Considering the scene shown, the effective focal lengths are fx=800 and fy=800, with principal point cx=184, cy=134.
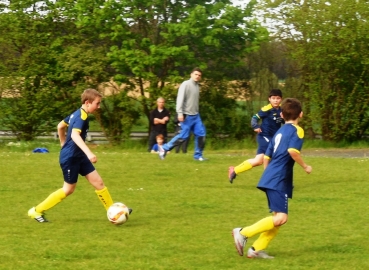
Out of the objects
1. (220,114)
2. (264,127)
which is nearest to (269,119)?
(264,127)

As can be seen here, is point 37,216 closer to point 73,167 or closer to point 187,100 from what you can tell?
point 73,167

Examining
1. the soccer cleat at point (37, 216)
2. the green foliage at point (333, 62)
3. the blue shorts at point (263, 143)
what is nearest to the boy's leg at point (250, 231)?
the soccer cleat at point (37, 216)

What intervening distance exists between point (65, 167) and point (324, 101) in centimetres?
1718

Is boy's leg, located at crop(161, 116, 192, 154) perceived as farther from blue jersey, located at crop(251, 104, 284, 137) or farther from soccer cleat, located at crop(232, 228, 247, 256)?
soccer cleat, located at crop(232, 228, 247, 256)

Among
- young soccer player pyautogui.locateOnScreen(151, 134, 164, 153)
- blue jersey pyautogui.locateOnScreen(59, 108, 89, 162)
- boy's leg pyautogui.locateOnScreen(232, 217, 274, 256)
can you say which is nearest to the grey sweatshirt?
young soccer player pyautogui.locateOnScreen(151, 134, 164, 153)

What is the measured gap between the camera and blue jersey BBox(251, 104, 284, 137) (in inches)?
494

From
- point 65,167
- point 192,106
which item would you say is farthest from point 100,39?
point 65,167

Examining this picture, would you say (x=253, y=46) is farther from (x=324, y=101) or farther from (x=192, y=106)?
(x=192, y=106)

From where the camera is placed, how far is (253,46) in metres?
27.4

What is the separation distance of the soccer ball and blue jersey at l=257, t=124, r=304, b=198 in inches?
88.5

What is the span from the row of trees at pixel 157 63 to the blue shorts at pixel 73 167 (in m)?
16.8

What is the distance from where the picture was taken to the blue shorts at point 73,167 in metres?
9.52

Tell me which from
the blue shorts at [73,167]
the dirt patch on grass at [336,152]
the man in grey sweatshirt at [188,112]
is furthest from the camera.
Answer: the dirt patch on grass at [336,152]

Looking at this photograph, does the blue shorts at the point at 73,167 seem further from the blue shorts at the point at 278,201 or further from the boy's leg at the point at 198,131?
the boy's leg at the point at 198,131
